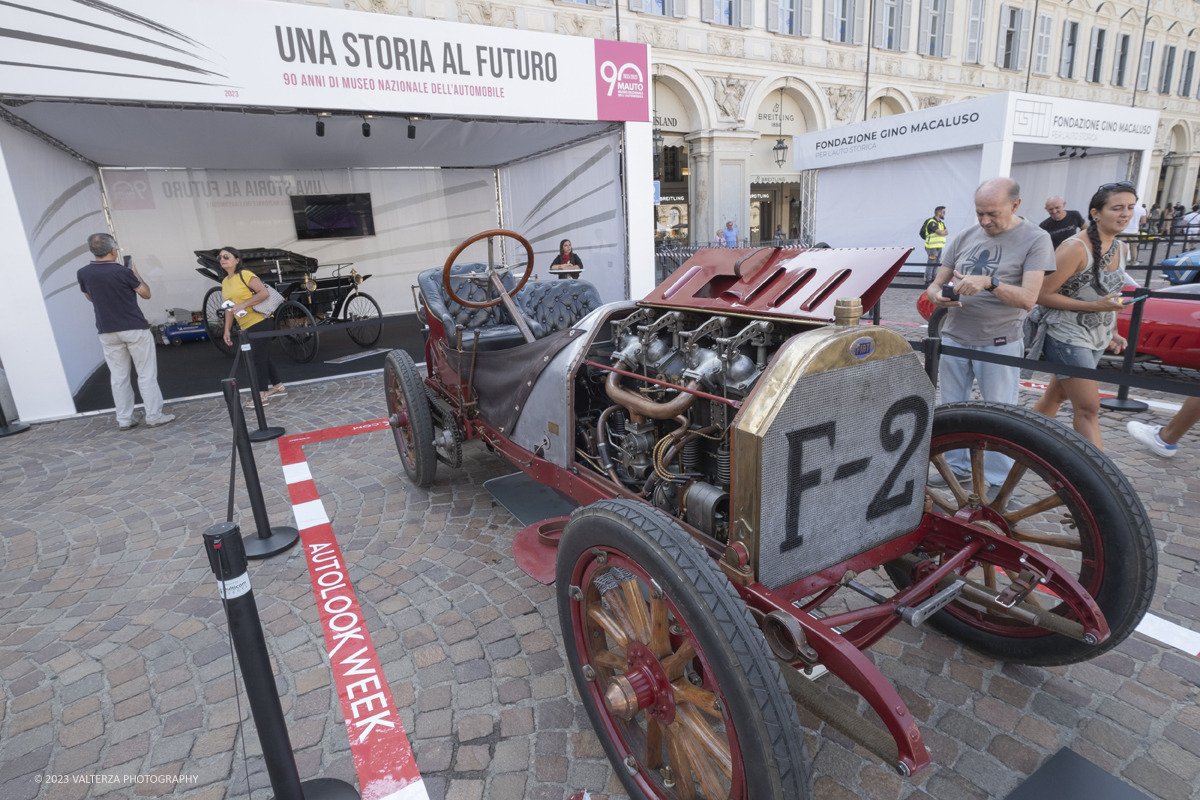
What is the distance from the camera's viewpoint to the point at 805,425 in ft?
5.06

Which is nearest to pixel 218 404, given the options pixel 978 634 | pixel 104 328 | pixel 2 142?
pixel 104 328

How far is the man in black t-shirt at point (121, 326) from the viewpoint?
5102 mm

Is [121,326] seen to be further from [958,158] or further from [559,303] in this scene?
[958,158]

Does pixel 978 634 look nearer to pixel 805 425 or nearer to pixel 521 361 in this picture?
pixel 805 425

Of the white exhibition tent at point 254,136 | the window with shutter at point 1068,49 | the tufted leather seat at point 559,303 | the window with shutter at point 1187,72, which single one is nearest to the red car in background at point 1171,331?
the tufted leather seat at point 559,303

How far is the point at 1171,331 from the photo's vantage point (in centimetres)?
432

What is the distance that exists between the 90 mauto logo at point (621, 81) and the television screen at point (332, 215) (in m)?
5.94

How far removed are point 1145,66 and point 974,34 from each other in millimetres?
12978

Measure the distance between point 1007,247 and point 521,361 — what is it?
7.67 ft

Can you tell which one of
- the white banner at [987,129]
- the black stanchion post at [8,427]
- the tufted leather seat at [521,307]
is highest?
the white banner at [987,129]

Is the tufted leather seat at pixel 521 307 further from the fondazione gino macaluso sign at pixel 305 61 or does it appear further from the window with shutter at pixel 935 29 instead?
the window with shutter at pixel 935 29

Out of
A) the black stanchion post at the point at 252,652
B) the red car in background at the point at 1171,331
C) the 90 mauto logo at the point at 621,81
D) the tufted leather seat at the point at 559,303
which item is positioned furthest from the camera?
the 90 mauto logo at the point at 621,81

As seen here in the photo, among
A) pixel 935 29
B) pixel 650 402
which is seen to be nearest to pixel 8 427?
pixel 650 402

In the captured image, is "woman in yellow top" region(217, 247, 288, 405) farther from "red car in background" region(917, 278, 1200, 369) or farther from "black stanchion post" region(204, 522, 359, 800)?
"red car in background" region(917, 278, 1200, 369)
